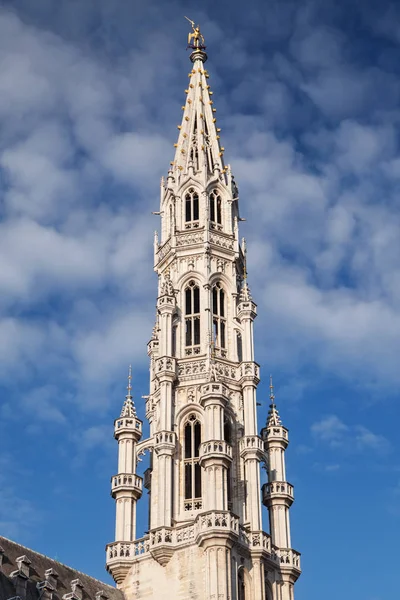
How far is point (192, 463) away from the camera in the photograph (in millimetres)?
70750

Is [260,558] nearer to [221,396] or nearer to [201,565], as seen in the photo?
[201,565]

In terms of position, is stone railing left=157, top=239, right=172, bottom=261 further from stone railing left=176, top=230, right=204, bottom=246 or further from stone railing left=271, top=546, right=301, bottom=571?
stone railing left=271, top=546, right=301, bottom=571

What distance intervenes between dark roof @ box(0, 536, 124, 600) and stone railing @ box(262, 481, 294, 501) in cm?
1113

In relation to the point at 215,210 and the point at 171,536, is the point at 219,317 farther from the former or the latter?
the point at 171,536

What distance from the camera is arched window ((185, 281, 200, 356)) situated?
75562 mm

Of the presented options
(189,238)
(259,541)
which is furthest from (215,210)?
(259,541)

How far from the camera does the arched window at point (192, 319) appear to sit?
75.6 m

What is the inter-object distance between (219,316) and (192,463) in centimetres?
1134

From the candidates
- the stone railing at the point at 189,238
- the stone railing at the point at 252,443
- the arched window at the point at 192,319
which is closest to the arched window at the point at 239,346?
the arched window at the point at 192,319

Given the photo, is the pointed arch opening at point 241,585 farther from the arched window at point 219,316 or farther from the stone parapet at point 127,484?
the arched window at point 219,316

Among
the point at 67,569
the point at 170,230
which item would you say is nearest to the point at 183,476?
the point at 67,569

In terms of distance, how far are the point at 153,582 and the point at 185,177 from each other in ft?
99.7

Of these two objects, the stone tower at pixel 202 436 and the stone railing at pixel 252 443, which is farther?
the stone railing at pixel 252 443

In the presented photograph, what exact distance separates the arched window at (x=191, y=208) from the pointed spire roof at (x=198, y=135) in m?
1.65
